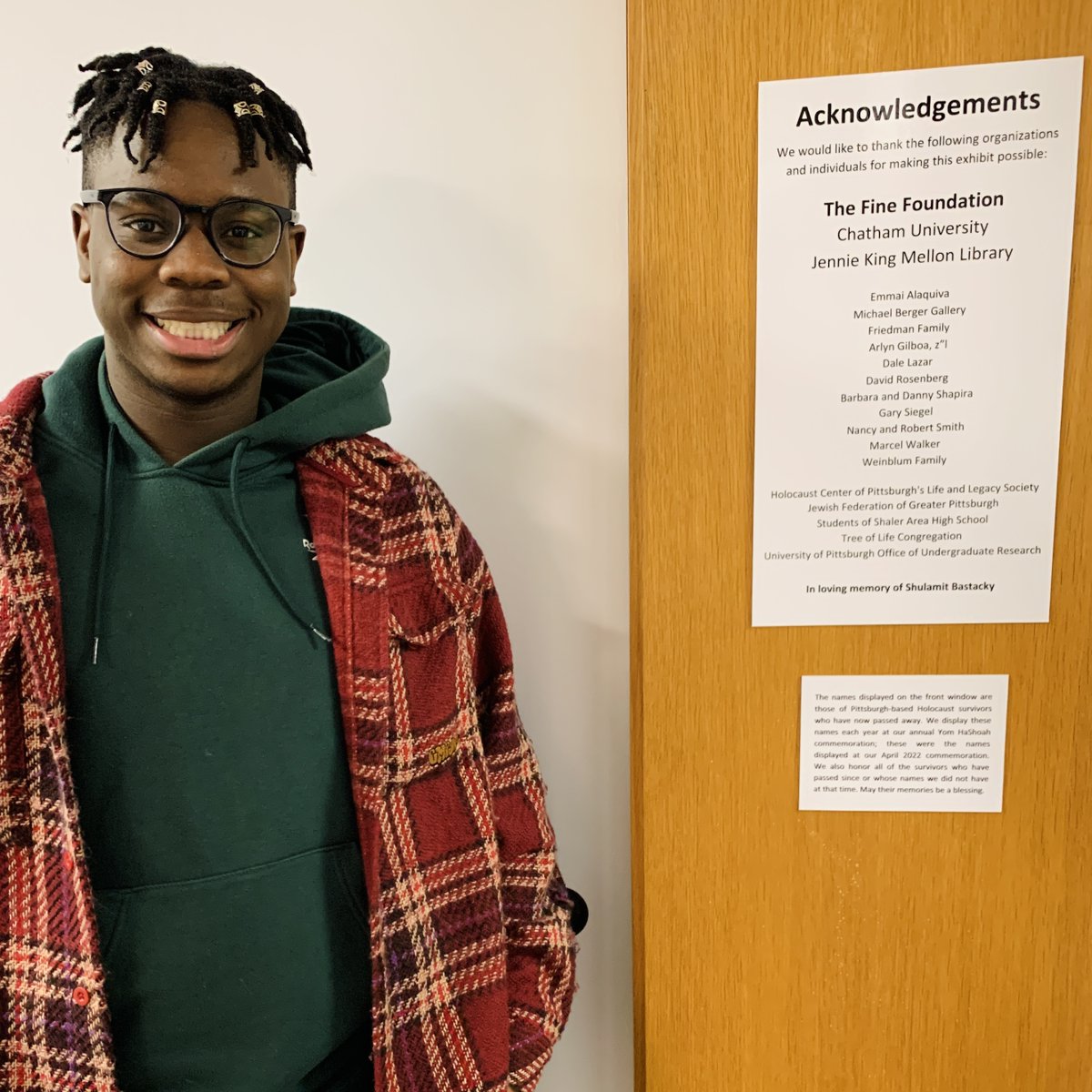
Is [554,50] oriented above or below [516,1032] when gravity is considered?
above

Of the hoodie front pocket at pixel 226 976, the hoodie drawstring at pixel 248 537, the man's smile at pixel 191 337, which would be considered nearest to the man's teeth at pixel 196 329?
the man's smile at pixel 191 337

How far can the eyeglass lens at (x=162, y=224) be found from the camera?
741 millimetres

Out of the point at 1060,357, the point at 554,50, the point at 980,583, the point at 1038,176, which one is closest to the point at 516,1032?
the point at 980,583

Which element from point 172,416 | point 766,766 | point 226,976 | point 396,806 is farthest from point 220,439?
point 766,766

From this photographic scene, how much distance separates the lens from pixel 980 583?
88cm

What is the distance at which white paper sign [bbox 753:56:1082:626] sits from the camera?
2.69ft

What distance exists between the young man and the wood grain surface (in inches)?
8.7

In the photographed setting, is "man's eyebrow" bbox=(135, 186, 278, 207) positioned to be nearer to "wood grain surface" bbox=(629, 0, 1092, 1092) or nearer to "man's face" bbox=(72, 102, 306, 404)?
"man's face" bbox=(72, 102, 306, 404)

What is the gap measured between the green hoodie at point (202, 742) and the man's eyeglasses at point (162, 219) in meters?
0.15

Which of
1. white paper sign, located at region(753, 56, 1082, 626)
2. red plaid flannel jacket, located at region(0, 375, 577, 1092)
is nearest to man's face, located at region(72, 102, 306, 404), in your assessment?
red plaid flannel jacket, located at region(0, 375, 577, 1092)

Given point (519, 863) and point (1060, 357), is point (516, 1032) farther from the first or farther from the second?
point (1060, 357)

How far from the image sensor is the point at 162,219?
0.75 meters

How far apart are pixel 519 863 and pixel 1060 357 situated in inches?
31.7

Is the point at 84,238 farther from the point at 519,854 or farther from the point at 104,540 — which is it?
the point at 519,854
